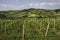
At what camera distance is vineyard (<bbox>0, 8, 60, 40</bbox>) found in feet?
12.7

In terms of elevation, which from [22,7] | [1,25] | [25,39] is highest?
[22,7]

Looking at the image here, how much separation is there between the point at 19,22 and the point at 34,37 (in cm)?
50

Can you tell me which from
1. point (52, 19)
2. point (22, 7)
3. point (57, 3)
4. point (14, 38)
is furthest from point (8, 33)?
point (57, 3)

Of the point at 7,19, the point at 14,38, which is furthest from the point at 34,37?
the point at 7,19

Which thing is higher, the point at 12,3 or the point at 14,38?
the point at 12,3

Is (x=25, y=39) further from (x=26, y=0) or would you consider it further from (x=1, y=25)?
(x=26, y=0)

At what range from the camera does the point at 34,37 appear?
3893mm

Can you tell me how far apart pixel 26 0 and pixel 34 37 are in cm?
93

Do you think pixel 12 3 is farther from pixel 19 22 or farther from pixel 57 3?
pixel 57 3

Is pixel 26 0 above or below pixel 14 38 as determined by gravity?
above

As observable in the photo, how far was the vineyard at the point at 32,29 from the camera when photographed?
3871 millimetres

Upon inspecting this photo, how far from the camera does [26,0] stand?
13.4ft

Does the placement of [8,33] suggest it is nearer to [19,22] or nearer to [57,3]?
[19,22]

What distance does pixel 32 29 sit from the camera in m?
3.91
